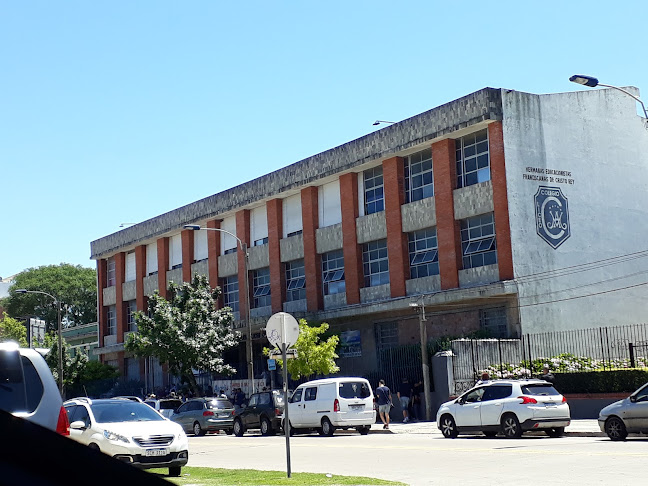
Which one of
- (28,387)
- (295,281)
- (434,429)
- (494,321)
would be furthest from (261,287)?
(28,387)

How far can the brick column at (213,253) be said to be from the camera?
53.0m

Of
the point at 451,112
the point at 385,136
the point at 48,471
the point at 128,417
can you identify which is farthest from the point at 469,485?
the point at 385,136

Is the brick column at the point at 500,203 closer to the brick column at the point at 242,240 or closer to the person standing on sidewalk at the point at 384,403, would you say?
the person standing on sidewalk at the point at 384,403

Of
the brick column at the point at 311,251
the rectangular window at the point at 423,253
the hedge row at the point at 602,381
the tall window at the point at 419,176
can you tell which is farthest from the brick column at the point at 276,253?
the hedge row at the point at 602,381

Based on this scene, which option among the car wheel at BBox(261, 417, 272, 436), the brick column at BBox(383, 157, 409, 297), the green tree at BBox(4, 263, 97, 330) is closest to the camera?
the car wheel at BBox(261, 417, 272, 436)

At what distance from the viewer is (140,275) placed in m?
60.6

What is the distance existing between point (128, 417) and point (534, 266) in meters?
23.2

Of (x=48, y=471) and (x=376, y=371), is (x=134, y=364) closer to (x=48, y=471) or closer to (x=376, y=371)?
(x=376, y=371)

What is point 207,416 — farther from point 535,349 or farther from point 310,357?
point 535,349

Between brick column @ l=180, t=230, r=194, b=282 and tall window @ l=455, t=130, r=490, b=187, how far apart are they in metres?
22.4

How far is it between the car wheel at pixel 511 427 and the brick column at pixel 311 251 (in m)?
22.6

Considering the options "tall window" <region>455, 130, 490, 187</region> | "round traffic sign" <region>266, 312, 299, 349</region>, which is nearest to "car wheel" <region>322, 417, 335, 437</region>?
"tall window" <region>455, 130, 490, 187</region>

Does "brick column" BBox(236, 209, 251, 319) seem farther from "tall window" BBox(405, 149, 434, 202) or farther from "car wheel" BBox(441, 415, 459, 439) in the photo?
"car wheel" BBox(441, 415, 459, 439)

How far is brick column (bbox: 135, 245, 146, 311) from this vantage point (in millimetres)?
60312
